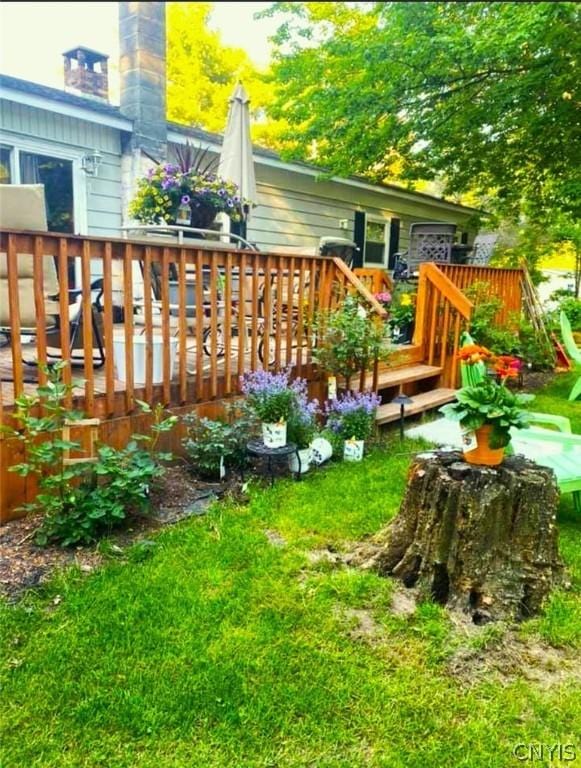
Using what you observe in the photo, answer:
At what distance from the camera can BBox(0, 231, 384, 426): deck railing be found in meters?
2.67

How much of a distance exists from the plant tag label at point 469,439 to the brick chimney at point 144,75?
5.80 metres

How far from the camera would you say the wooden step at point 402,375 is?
194 inches

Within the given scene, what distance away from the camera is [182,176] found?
4059mm

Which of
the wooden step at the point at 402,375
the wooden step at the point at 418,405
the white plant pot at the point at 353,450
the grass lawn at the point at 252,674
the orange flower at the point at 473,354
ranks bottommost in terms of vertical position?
the grass lawn at the point at 252,674

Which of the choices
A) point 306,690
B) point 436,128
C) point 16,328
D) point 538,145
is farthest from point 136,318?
point 538,145

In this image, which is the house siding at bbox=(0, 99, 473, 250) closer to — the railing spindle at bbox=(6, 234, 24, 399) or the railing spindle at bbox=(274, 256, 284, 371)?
the railing spindle at bbox=(274, 256, 284, 371)

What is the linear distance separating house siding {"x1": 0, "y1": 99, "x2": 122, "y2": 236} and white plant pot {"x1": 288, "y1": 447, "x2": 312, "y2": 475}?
11.7ft

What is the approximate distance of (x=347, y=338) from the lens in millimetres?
4176

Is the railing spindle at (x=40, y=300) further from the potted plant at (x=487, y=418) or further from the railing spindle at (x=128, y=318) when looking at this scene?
the potted plant at (x=487, y=418)

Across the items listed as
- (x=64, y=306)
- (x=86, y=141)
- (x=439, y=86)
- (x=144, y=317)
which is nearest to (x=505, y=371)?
(x=144, y=317)

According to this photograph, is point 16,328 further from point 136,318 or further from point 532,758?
→ point 532,758

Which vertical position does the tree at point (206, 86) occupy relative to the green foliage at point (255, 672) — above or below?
above

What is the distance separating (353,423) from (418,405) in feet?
4.31

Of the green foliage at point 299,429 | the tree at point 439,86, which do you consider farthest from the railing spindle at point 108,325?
the tree at point 439,86
